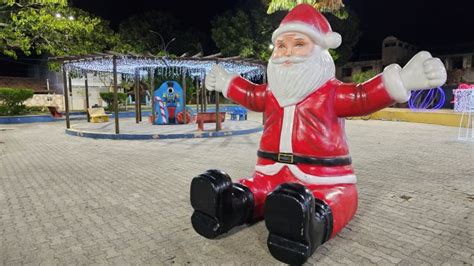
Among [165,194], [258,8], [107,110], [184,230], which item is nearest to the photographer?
[184,230]

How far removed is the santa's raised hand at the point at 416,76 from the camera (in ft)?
7.92

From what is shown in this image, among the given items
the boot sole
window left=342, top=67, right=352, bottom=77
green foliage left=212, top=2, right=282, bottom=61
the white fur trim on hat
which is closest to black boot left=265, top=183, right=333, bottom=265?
the boot sole

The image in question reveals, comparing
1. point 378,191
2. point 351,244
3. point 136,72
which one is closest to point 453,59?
point 136,72

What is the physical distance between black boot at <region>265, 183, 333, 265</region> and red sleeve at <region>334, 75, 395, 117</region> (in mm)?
986

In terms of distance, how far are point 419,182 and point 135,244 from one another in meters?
4.20

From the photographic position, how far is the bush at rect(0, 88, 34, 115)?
1670cm

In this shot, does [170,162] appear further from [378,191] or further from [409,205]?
[409,205]

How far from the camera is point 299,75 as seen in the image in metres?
2.78

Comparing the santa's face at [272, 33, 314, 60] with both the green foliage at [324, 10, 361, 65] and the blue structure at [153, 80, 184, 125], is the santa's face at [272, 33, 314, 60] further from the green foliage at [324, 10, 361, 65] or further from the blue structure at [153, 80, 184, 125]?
the green foliage at [324, 10, 361, 65]

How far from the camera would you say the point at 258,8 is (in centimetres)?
2353

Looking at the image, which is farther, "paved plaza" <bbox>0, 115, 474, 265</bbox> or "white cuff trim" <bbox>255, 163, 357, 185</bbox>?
"white cuff trim" <bbox>255, 163, 357, 185</bbox>

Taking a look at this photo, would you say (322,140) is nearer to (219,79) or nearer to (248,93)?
(248,93)

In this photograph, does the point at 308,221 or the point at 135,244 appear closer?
the point at 308,221

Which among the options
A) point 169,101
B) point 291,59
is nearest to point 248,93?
point 291,59
